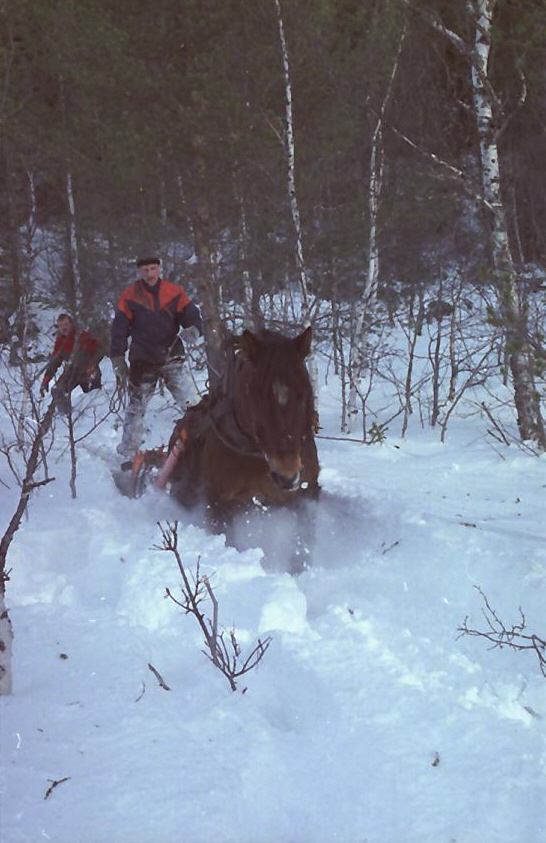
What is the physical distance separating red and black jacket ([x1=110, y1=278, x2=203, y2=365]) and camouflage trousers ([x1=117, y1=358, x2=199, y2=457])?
11 centimetres

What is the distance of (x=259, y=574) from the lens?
13.3 feet

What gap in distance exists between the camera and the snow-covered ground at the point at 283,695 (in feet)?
6.66

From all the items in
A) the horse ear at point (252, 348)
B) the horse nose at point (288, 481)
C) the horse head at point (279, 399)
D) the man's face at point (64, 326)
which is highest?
the man's face at point (64, 326)

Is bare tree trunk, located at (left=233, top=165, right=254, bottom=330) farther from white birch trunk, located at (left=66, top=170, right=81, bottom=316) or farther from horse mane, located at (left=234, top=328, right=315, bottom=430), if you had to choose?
horse mane, located at (left=234, top=328, right=315, bottom=430)

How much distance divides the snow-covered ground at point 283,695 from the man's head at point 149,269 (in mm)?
2537

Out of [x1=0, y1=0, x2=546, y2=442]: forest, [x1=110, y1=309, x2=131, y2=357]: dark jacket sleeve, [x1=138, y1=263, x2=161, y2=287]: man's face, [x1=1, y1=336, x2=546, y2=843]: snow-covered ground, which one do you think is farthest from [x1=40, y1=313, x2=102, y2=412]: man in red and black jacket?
[x1=0, y1=0, x2=546, y2=442]: forest

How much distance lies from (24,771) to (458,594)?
246 cm

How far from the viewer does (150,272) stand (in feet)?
20.7

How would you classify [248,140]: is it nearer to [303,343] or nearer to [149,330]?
[149,330]

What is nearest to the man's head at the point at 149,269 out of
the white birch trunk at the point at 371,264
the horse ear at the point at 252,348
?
the horse ear at the point at 252,348

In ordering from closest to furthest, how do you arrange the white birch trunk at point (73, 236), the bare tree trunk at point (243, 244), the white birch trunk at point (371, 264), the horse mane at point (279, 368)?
the horse mane at point (279, 368) < the white birch trunk at point (371, 264) < the bare tree trunk at point (243, 244) < the white birch trunk at point (73, 236)

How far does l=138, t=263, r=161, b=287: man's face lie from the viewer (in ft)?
20.6

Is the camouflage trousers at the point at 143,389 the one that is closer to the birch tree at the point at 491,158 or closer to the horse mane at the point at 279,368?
the horse mane at the point at 279,368

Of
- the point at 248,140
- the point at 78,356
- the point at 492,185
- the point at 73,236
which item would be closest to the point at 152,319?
the point at 78,356
